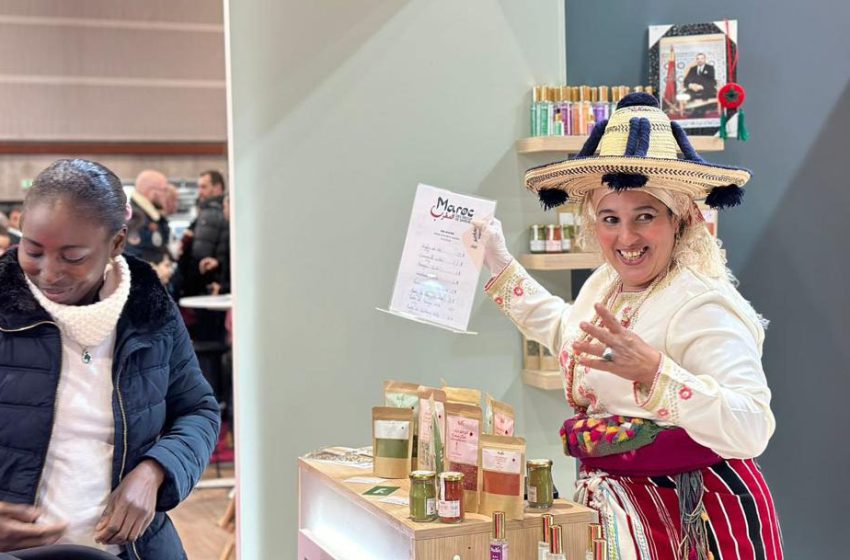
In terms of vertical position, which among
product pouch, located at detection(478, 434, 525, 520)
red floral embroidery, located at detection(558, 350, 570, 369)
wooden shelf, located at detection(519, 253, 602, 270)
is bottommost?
product pouch, located at detection(478, 434, 525, 520)

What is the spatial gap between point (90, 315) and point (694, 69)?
265 cm

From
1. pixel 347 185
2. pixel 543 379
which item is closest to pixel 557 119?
pixel 347 185

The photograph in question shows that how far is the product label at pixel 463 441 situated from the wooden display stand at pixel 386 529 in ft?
0.39

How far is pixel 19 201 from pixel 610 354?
6.30 meters

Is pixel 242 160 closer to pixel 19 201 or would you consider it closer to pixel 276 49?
pixel 276 49

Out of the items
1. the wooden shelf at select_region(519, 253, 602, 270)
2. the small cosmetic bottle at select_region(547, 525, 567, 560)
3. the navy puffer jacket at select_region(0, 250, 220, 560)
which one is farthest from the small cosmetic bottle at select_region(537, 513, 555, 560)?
the wooden shelf at select_region(519, 253, 602, 270)

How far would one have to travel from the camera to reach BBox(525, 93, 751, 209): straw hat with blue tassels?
7.04 feet

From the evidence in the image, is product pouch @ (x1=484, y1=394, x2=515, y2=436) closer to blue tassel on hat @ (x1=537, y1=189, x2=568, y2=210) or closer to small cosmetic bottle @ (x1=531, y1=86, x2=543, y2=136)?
blue tassel on hat @ (x1=537, y1=189, x2=568, y2=210)

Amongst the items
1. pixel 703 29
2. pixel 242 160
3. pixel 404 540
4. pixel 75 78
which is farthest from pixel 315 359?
pixel 75 78

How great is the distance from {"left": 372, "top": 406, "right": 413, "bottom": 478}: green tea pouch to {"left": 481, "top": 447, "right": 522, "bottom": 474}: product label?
0.36 meters

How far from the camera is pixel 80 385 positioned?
171 cm

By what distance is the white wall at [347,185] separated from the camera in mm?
3365

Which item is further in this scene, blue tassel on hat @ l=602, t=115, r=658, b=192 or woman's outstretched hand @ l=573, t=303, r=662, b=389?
blue tassel on hat @ l=602, t=115, r=658, b=192

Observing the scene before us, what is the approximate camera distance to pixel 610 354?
77.1 inches
